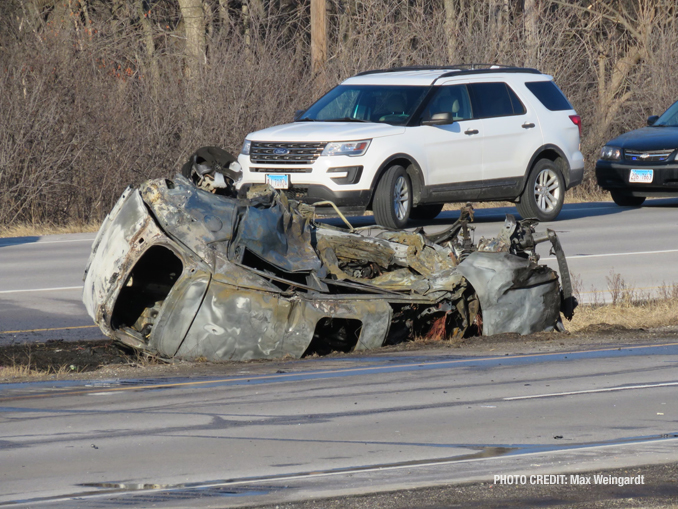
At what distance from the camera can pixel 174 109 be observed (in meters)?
20.9

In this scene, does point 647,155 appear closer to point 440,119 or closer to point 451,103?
point 451,103

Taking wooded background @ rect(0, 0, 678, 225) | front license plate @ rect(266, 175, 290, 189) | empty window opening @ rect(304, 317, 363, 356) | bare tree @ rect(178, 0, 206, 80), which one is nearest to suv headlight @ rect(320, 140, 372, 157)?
front license plate @ rect(266, 175, 290, 189)

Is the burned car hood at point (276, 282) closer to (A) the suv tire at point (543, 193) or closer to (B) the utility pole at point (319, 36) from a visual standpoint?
(A) the suv tire at point (543, 193)

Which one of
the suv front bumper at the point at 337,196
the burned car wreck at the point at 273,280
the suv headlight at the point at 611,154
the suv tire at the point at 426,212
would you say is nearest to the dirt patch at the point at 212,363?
the burned car wreck at the point at 273,280

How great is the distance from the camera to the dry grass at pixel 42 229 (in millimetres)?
17859

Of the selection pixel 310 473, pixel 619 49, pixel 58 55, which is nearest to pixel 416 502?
pixel 310 473

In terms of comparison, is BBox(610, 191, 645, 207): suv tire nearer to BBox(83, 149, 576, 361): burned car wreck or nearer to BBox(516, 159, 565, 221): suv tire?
BBox(516, 159, 565, 221): suv tire

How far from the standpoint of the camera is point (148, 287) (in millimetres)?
8312

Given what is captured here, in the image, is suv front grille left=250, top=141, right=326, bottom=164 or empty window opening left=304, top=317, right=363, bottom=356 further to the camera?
suv front grille left=250, top=141, right=326, bottom=164

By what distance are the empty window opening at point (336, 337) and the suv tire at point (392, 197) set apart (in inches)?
260

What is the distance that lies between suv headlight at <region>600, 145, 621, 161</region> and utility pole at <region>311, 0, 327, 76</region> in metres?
6.89

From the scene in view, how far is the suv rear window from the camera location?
679 inches

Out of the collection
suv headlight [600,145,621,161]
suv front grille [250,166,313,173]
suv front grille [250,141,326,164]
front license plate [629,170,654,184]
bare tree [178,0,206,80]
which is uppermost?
bare tree [178,0,206,80]

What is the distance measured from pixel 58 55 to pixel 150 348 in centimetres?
1346
